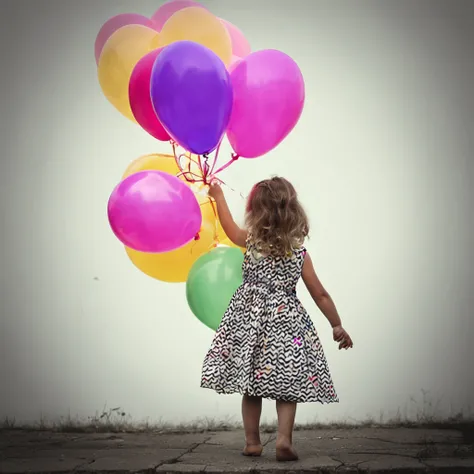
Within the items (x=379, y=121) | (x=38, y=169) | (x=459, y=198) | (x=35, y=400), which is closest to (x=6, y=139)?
(x=38, y=169)

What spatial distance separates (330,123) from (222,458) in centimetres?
153

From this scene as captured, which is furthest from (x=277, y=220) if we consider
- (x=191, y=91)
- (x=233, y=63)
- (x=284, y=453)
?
(x=284, y=453)

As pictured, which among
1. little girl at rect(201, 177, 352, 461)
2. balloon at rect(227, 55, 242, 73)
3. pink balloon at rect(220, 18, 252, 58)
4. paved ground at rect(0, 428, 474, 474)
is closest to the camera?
paved ground at rect(0, 428, 474, 474)

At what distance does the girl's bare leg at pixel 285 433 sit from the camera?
229 centimetres

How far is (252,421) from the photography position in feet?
7.84

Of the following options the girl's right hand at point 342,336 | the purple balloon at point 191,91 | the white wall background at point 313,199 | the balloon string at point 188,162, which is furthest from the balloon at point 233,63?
the girl's right hand at point 342,336

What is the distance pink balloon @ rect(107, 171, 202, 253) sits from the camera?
2.36 metres

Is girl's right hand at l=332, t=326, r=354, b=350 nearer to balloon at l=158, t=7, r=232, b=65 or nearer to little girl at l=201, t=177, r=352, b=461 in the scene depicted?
little girl at l=201, t=177, r=352, b=461

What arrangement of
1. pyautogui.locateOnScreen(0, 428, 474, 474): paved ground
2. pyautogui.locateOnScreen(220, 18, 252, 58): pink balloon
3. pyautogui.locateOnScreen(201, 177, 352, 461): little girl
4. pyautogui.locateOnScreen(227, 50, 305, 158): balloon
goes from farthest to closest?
pyautogui.locateOnScreen(220, 18, 252, 58): pink balloon
pyautogui.locateOnScreen(227, 50, 305, 158): balloon
pyautogui.locateOnScreen(201, 177, 352, 461): little girl
pyautogui.locateOnScreen(0, 428, 474, 474): paved ground

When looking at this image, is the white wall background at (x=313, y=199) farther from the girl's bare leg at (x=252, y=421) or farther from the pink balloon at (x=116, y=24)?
the girl's bare leg at (x=252, y=421)

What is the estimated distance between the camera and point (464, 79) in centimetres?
340

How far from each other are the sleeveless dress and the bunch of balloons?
0.11 meters

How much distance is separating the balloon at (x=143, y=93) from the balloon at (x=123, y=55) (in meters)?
0.10

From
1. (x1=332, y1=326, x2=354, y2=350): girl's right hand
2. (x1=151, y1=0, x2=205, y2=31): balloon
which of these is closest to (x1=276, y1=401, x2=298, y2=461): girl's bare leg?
(x1=332, y1=326, x2=354, y2=350): girl's right hand
